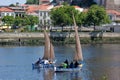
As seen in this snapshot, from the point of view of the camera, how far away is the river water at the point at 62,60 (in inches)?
2671

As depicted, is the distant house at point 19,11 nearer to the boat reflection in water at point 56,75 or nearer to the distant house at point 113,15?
the distant house at point 113,15

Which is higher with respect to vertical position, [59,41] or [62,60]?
[62,60]

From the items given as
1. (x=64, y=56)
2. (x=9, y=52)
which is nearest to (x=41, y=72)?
(x=64, y=56)

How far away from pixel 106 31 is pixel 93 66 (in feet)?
182

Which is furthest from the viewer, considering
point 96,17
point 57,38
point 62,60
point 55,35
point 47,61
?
point 96,17

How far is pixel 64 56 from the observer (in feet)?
305

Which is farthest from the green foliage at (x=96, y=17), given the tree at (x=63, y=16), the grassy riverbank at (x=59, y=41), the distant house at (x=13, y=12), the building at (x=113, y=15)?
the distant house at (x=13, y=12)

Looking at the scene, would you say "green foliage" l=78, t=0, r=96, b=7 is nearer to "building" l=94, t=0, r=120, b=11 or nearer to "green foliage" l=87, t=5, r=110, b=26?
"building" l=94, t=0, r=120, b=11

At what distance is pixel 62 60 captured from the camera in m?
86.0

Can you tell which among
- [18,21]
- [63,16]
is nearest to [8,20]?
[18,21]

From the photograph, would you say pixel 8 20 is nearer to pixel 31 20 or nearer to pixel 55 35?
pixel 31 20

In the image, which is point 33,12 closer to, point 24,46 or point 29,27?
point 29,27

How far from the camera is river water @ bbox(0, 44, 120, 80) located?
223 ft

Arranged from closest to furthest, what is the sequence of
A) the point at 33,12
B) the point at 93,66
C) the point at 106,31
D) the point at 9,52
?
the point at 93,66 → the point at 9,52 → the point at 106,31 → the point at 33,12
